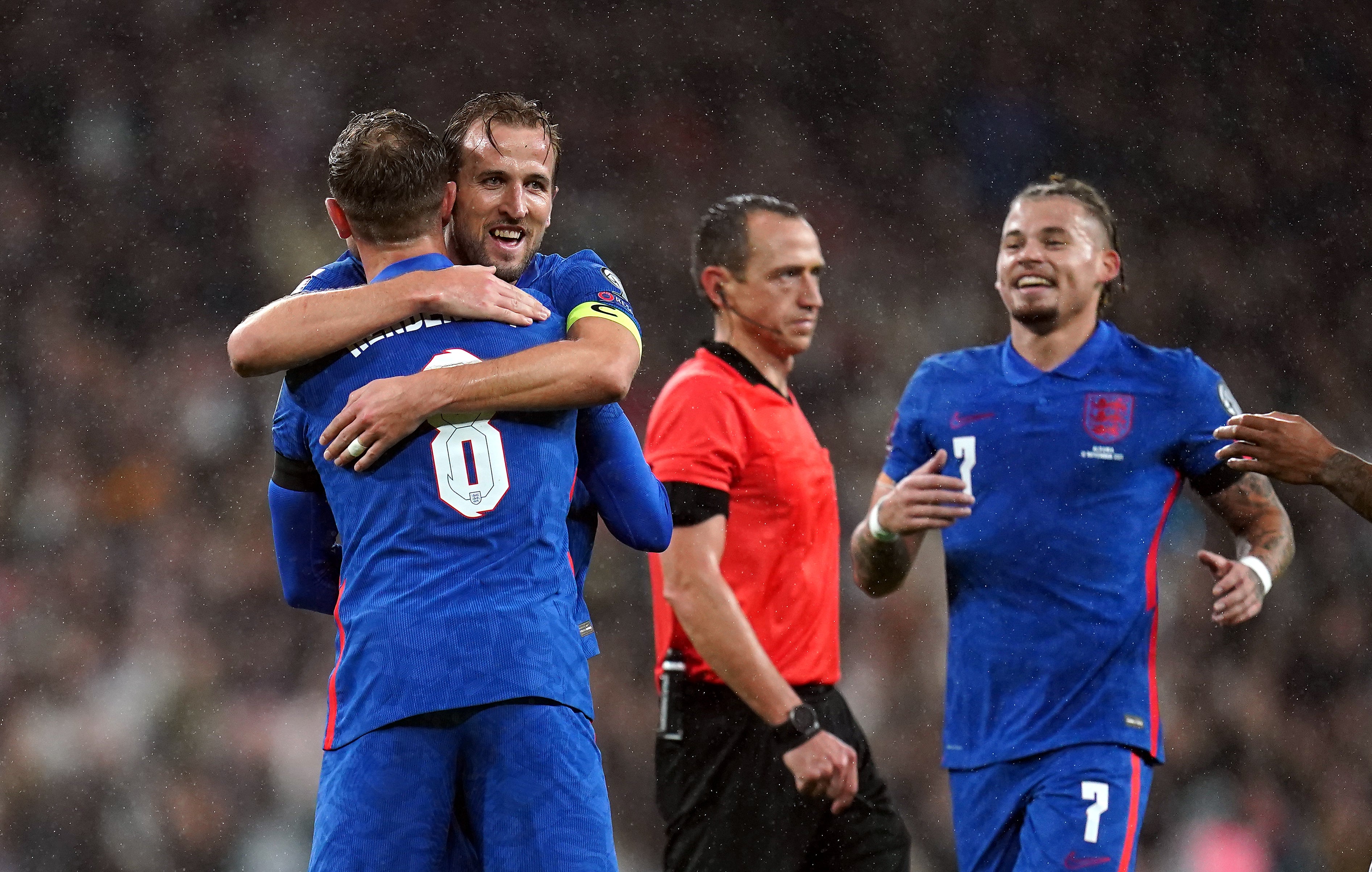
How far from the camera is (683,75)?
966 centimetres

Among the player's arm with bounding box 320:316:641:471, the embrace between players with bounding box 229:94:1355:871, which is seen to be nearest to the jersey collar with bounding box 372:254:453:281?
the embrace between players with bounding box 229:94:1355:871

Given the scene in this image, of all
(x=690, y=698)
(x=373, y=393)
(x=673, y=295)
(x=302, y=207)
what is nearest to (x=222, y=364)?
(x=302, y=207)

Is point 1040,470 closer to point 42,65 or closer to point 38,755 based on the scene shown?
point 38,755

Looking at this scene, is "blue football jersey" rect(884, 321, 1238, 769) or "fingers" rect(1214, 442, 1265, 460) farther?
"blue football jersey" rect(884, 321, 1238, 769)

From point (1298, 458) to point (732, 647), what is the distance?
1522mm

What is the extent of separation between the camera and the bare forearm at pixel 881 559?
3957mm

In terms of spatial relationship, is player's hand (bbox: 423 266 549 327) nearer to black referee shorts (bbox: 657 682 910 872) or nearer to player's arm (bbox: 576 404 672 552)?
player's arm (bbox: 576 404 672 552)

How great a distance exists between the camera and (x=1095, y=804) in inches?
135

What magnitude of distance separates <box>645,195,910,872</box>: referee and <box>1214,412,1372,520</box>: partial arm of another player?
1178mm

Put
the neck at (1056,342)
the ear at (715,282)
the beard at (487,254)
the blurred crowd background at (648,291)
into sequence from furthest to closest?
the blurred crowd background at (648,291) → the ear at (715,282) → the neck at (1056,342) → the beard at (487,254)

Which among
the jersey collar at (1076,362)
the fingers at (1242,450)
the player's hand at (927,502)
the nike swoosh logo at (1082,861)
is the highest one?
the jersey collar at (1076,362)

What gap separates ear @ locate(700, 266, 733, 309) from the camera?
14.5 ft

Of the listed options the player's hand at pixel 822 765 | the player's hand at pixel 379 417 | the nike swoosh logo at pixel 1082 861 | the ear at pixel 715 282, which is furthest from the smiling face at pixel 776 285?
the player's hand at pixel 379 417

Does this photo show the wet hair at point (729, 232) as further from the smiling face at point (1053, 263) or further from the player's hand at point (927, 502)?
the player's hand at point (927, 502)
